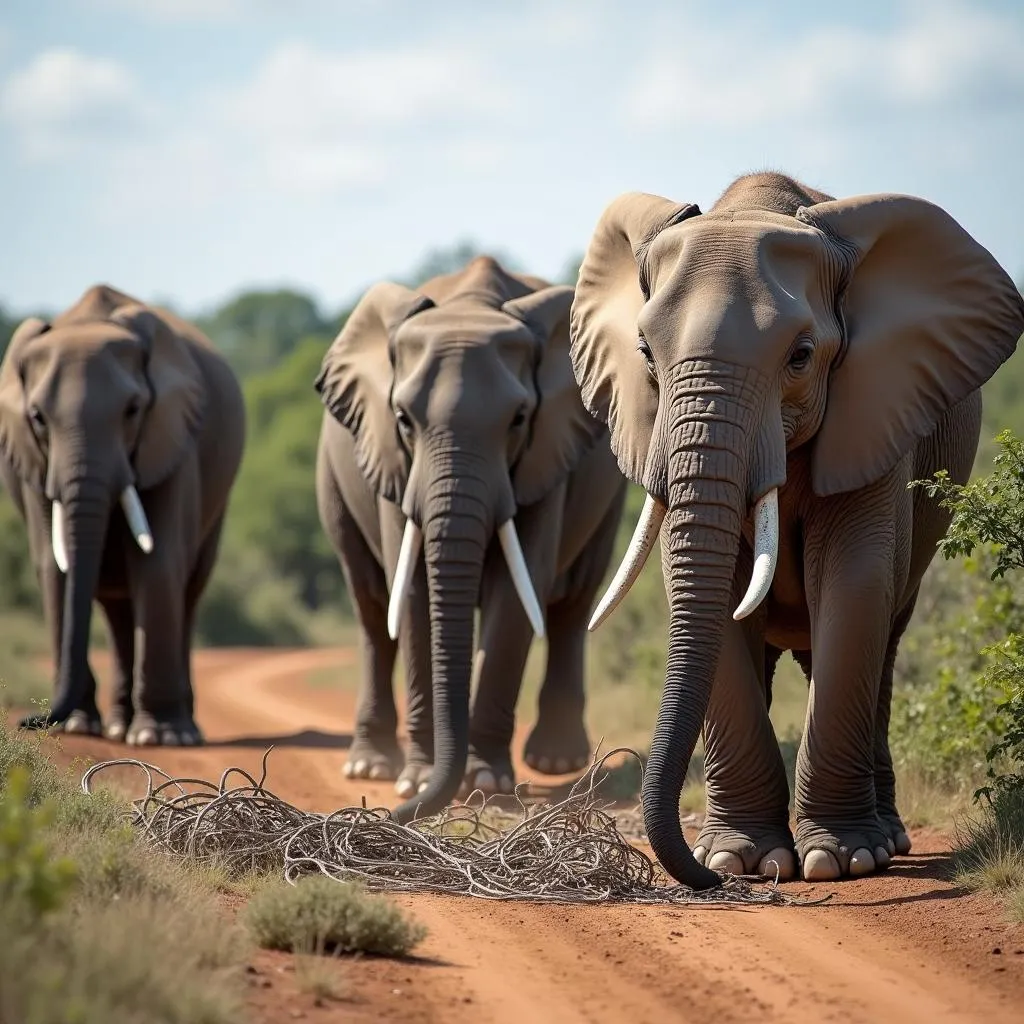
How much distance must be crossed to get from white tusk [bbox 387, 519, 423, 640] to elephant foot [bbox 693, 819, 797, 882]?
3339 millimetres

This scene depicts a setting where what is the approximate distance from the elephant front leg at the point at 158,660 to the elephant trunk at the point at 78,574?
51 cm

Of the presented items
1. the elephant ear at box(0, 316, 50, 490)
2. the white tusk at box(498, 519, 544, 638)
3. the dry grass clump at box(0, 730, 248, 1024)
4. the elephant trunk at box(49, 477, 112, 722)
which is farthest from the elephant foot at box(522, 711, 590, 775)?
the dry grass clump at box(0, 730, 248, 1024)

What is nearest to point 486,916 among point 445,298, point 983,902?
point 983,902

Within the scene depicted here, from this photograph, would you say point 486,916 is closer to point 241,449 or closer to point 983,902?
point 983,902

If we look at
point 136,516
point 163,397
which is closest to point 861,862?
point 136,516

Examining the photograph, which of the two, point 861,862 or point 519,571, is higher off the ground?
point 519,571

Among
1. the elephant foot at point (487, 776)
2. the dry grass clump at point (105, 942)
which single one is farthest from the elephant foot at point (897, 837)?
the dry grass clump at point (105, 942)

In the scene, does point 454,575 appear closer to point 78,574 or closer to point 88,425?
point 78,574

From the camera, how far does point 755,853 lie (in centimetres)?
874

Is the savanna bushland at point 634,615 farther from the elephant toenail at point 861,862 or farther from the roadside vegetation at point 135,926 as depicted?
the roadside vegetation at point 135,926

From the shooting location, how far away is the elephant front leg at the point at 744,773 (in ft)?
28.5

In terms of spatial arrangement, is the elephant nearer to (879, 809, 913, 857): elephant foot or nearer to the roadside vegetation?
(879, 809, 913, 857): elephant foot

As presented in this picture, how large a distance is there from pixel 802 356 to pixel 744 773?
1937mm

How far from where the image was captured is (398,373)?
39.6ft
